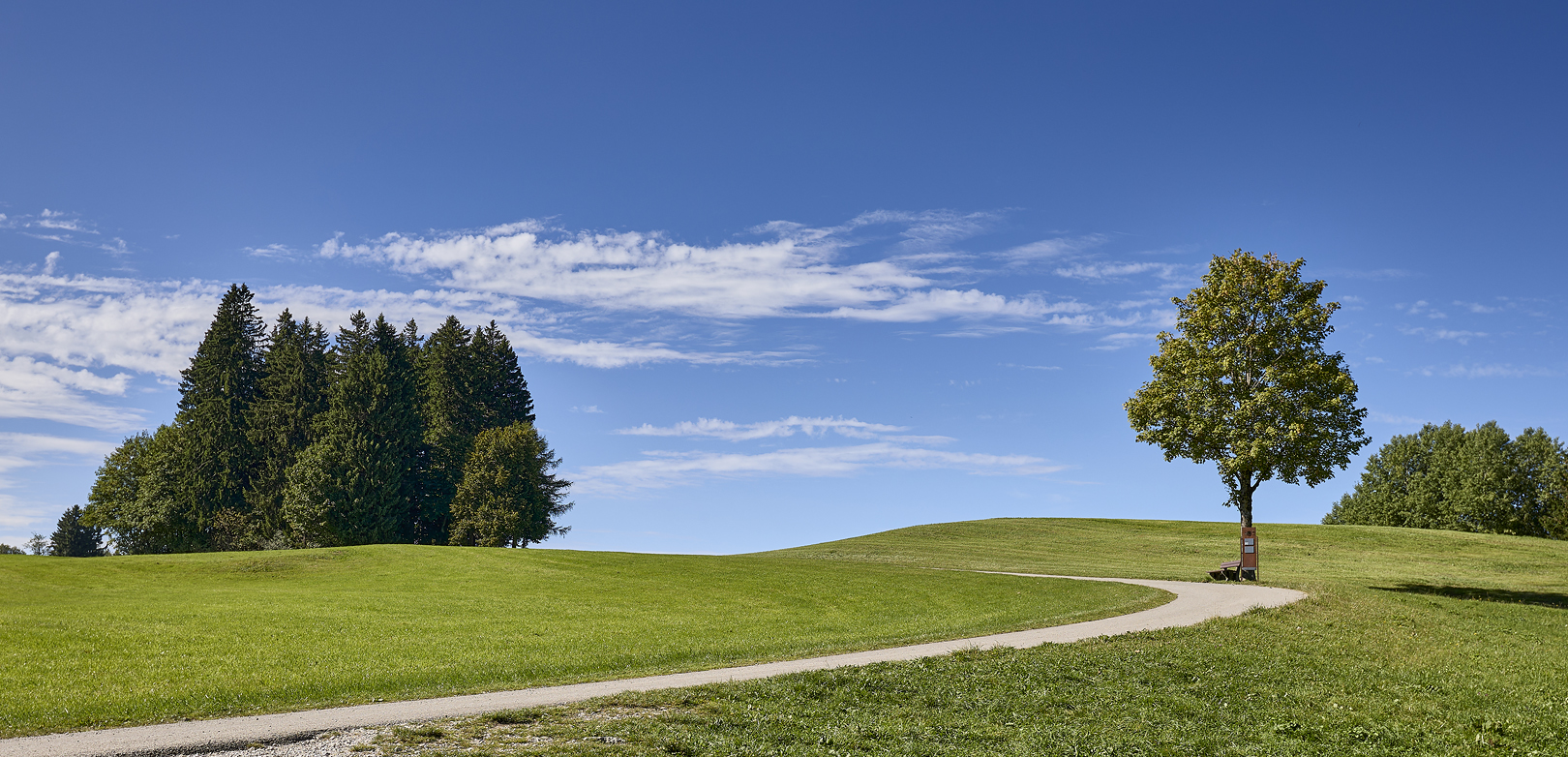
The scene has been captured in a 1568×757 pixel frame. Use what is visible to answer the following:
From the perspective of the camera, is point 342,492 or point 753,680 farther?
point 342,492

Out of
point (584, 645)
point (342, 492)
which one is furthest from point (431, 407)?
point (584, 645)

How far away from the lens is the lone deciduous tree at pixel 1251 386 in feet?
121

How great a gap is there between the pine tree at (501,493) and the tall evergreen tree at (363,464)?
461 cm

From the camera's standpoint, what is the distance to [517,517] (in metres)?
64.6

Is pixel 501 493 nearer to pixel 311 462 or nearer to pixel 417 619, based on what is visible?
pixel 311 462

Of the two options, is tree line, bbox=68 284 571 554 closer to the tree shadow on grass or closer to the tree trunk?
the tree trunk

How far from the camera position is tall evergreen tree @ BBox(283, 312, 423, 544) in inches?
2500

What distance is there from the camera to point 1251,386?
38.3 metres

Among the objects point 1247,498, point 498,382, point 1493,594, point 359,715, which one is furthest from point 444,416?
point 1493,594

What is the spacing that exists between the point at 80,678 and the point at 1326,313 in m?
41.5

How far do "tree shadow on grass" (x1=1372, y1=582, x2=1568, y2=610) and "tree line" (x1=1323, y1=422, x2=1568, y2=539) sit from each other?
46.0 metres

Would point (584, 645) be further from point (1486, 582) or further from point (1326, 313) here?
point (1486, 582)

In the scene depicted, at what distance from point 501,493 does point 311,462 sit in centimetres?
1279

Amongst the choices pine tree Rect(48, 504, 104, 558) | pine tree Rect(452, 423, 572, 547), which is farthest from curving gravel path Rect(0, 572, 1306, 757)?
pine tree Rect(48, 504, 104, 558)
